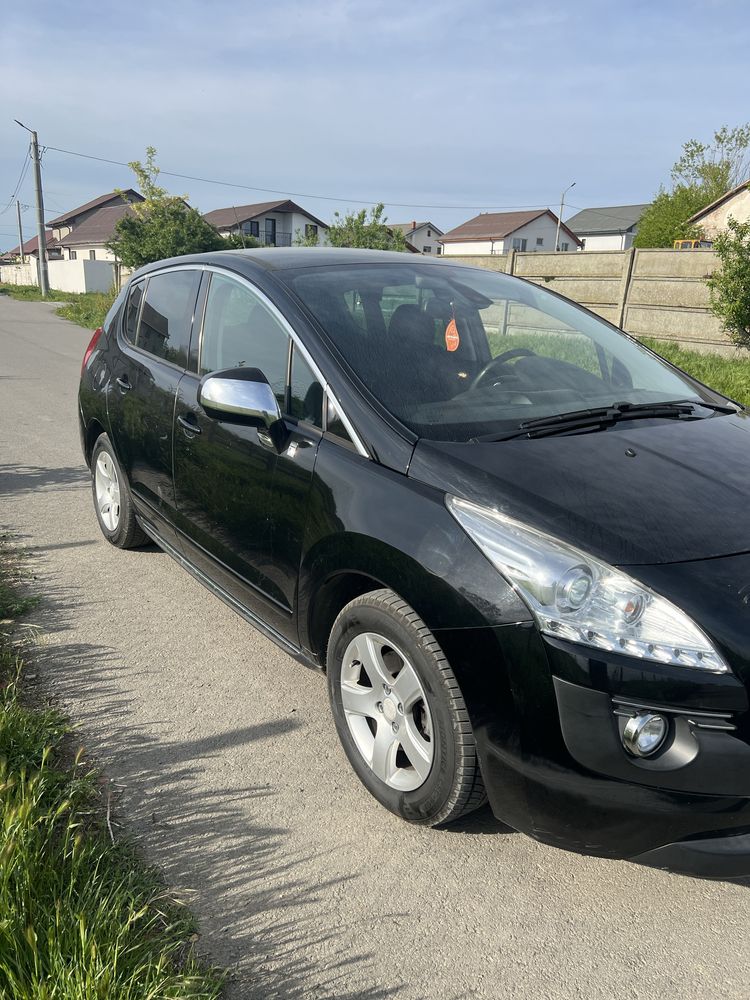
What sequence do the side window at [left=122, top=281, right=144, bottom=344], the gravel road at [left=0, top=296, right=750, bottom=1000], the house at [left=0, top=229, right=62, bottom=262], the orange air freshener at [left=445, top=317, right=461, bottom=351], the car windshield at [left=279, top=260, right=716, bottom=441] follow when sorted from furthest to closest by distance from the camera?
the house at [left=0, top=229, right=62, bottom=262] → the side window at [left=122, top=281, right=144, bottom=344] → the orange air freshener at [left=445, top=317, right=461, bottom=351] → the car windshield at [left=279, top=260, right=716, bottom=441] → the gravel road at [left=0, top=296, right=750, bottom=1000]

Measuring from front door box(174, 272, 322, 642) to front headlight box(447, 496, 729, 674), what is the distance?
901mm

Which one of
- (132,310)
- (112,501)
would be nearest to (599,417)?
(132,310)

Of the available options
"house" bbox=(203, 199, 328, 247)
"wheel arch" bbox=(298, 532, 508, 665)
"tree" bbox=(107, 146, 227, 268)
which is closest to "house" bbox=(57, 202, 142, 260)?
"house" bbox=(203, 199, 328, 247)

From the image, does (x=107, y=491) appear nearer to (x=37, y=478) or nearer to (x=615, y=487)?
(x=37, y=478)

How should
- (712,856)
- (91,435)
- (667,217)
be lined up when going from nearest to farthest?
(712,856) < (91,435) < (667,217)

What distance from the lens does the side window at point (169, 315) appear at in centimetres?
383

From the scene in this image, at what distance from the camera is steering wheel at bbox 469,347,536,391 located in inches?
118

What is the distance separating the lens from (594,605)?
204cm

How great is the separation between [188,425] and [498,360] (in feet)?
4.46

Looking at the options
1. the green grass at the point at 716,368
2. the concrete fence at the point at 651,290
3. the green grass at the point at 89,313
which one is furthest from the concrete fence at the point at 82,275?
the green grass at the point at 716,368

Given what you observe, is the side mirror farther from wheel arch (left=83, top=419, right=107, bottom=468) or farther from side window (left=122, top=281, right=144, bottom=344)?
wheel arch (left=83, top=419, right=107, bottom=468)

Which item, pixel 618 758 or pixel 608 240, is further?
pixel 608 240

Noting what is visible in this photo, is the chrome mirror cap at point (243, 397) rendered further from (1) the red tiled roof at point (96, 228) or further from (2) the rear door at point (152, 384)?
(1) the red tiled roof at point (96, 228)

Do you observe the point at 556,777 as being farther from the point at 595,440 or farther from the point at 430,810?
Answer: the point at 595,440
